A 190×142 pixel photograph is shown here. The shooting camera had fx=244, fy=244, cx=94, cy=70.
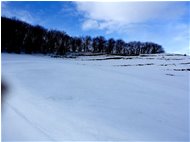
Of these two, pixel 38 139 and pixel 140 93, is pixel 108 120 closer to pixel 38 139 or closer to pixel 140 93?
pixel 38 139

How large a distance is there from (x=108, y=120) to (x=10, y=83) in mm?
5460

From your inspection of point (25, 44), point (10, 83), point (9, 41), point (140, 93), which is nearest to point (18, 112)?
point (10, 83)

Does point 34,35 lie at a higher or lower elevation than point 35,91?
higher

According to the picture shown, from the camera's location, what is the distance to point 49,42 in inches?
2611

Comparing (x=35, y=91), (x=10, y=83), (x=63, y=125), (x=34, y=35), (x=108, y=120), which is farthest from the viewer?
(x=34, y=35)

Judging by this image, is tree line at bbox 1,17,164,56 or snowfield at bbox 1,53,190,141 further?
tree line at bbox 1,17,164,56

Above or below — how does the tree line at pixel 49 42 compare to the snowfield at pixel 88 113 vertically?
above

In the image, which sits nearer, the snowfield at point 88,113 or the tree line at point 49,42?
the snowfield at point 88,113

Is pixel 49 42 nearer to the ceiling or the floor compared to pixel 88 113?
nearer to the ceiling

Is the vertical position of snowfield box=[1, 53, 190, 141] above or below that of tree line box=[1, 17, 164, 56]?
below

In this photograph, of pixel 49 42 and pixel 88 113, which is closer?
pixel 88 113

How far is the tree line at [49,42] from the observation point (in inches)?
1970

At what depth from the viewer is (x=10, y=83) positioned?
10.6 metres

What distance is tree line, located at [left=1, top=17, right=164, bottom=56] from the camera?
50.0 m
